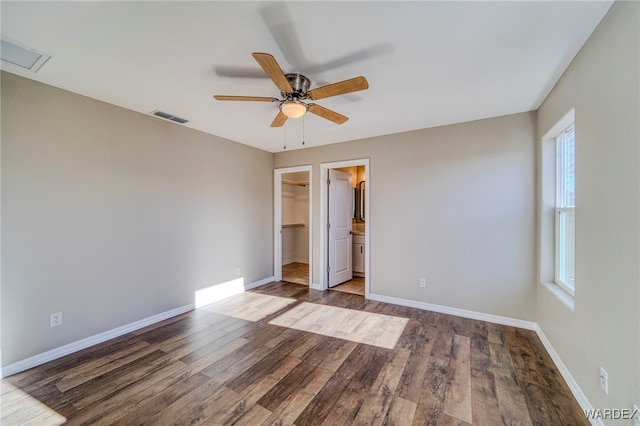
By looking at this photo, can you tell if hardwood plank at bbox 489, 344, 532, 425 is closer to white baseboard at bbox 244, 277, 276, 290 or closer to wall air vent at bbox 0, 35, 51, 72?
white baseboard at bbox 244, 277, 276, 290

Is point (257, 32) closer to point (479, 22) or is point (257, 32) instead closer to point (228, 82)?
point (228, 82)

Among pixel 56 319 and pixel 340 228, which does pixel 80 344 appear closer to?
pixel 56 319

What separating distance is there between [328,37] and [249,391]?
2.67 meters

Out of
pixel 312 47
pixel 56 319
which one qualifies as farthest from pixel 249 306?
pixel 312 47

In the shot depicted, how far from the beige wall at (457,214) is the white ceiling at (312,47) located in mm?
588

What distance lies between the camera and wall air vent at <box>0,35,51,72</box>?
1818mm

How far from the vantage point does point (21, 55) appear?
1.94 m

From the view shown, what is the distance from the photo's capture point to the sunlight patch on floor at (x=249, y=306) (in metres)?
3.45

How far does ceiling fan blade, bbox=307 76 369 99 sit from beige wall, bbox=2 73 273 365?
2344 millimetres

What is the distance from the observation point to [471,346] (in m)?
2.64

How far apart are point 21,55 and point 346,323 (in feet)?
12.7

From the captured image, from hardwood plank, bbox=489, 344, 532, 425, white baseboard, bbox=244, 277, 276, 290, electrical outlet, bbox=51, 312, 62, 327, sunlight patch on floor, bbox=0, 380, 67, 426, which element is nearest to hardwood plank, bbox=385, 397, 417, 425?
hardwood plank, bbox=489, 344, 532, 425

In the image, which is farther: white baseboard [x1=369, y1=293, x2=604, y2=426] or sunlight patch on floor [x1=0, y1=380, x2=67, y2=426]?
white baseboard [x1=369, y1=293, x2=604, y2=426]

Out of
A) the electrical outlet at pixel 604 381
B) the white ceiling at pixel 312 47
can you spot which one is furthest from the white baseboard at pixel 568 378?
the white ceiling at pixel 312 47
